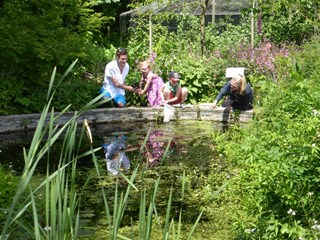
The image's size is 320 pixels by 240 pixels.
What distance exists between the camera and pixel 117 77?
1465 cm

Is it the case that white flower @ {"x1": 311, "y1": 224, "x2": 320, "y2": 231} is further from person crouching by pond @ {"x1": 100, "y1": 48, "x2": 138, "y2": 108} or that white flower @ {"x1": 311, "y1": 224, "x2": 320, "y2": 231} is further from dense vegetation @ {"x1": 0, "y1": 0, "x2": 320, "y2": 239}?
person crouching by pond @ {"x1": 100, "y1": 48, "x2": 138, "y2": 108}

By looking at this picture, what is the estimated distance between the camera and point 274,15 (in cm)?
2145

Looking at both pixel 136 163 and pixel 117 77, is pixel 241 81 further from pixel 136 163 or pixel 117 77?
pixel 136 163

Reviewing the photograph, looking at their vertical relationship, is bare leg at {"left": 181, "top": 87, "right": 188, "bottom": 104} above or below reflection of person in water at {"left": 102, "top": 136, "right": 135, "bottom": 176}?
above

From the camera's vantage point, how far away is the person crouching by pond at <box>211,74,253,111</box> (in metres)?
13.6

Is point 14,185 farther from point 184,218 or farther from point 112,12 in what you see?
point 112,12

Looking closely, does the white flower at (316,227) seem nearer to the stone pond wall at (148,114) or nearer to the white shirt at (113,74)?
the stone pond wall at (148,114)

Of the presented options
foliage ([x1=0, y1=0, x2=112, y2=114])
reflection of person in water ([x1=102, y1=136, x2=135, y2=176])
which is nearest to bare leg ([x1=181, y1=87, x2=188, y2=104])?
foliage ([x1=0, y1=0, x2=112, y2=114])

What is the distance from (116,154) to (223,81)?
492 cm

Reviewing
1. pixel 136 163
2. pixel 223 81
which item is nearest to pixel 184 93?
pixel 223 81

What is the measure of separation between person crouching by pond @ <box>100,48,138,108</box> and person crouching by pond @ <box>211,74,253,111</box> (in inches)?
71.6

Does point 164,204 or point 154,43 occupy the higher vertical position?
point 154,43

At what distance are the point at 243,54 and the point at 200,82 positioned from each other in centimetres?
141

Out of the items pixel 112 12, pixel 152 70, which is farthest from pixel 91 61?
pixel 112 12
